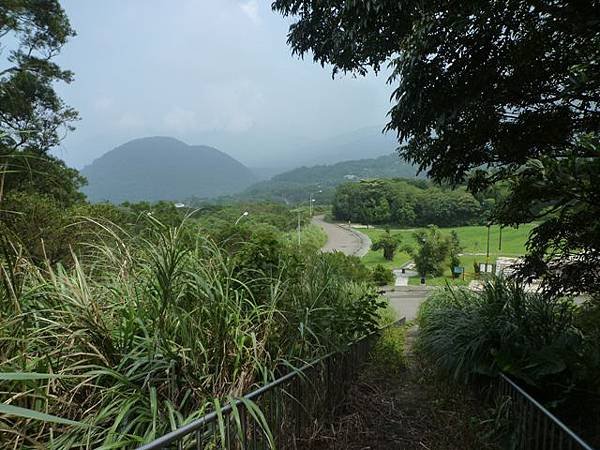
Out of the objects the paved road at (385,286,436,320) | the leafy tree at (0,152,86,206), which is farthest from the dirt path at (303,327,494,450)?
the paved road at (385,286,436,320)

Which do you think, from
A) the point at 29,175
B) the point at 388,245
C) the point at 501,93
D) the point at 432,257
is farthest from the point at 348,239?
the point at 29,175

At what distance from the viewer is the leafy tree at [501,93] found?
11.0ft

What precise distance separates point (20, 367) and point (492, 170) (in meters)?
4.78

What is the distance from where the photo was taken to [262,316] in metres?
2.62

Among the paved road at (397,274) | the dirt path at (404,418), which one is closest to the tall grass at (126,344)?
the dirt path at (404,418)

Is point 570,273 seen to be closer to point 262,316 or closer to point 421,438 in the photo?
point 421,438

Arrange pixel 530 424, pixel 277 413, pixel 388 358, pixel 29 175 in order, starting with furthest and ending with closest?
pixel 388 358 < pixel 530 424 < pixel 277 413 < pixel 29 175

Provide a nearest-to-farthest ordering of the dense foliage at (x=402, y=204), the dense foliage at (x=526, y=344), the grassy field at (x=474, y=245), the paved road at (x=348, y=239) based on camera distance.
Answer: the dense foliage at (x=526, y=344), the grassy field at (x=474, y=245), the paved road at (x=348, y=239), the dense foliage at (x=402, y=204)

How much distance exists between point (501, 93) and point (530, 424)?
292 cm

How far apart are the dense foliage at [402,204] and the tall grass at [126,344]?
269 feet

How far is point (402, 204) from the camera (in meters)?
84.1

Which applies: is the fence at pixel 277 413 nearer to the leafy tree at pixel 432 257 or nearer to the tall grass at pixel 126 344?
the tall grass at pixel 126 344

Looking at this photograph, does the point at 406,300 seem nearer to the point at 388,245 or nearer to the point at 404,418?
the point at 404,418

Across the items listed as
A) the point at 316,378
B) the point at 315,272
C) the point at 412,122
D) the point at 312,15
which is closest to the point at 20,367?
the point at 316,378
